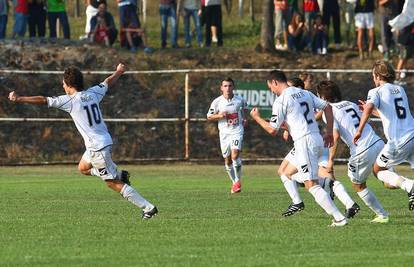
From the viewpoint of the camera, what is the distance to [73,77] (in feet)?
53.3

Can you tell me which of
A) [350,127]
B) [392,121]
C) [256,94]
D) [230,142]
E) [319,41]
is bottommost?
[230,142]

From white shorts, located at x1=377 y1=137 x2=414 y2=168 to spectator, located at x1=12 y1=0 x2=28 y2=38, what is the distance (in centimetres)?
1883

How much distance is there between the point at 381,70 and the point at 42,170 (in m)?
15.9

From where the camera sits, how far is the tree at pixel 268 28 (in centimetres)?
3578

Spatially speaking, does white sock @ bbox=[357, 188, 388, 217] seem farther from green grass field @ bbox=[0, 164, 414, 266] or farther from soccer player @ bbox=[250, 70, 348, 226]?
soccer player @ bbox=[250, 70, 348, 226]

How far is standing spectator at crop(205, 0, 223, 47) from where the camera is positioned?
3428cm

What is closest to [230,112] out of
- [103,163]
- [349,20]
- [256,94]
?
[256,94]

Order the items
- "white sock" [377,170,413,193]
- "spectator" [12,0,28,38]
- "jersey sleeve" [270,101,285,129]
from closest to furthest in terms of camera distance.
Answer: "jersey sleeve" [270,101,285,129] < "white sock" [377,170,413,193] < "spectator" [12,0,28,38]

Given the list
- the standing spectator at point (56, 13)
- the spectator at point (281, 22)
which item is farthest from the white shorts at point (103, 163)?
the spectator at point (281, 22)

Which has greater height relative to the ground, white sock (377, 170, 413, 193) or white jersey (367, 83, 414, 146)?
white jersey (367, 83, 414, 146)

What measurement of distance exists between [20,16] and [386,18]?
10015 mm

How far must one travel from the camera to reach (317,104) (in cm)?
1562

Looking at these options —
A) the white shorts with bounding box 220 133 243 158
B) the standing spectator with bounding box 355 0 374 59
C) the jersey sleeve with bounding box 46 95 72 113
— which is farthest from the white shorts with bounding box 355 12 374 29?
the jersey sleeve with bounding box 46 95 72 113

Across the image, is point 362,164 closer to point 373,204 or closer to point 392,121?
point 373,204
